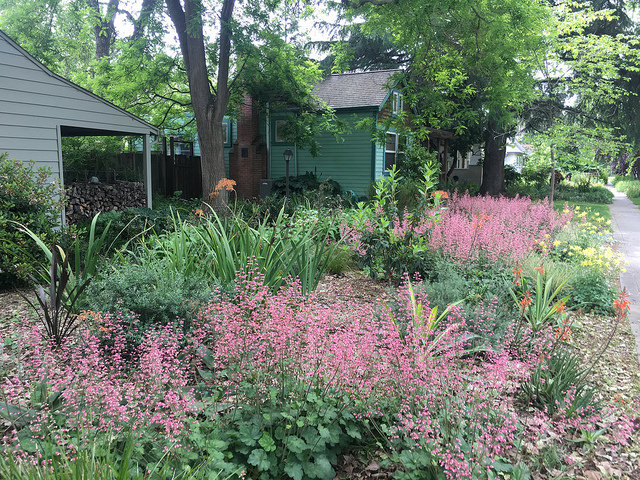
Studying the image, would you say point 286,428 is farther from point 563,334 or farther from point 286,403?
point 563,334

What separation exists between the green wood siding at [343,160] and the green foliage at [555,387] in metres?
13.2

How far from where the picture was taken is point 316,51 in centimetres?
2194

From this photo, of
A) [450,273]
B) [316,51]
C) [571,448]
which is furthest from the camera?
[316,51]

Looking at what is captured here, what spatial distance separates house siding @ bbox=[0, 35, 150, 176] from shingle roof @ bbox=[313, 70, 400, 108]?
946 centimetres

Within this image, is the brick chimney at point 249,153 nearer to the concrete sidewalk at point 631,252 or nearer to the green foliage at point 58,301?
the concrete sidewalk at point 631,252

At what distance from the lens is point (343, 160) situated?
1680 cm

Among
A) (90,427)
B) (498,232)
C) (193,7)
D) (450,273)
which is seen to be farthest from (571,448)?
(193,7)

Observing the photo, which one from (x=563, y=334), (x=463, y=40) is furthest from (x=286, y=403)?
(x=463, y=40)

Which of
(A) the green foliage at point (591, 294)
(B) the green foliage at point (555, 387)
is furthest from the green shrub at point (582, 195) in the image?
(B) the green foliage at point (555, 387)

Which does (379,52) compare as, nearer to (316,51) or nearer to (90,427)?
(316,51)

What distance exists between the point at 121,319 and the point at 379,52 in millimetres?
22001

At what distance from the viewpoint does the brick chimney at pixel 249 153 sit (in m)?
17.3

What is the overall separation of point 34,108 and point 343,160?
10.8 m

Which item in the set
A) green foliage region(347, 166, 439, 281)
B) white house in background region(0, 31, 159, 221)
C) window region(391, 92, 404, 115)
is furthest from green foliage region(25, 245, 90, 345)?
window region(391, 92, 404, 115)
